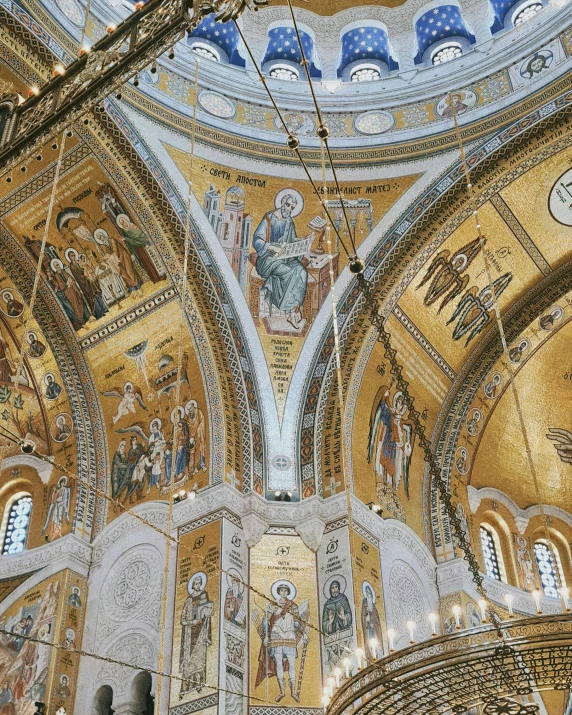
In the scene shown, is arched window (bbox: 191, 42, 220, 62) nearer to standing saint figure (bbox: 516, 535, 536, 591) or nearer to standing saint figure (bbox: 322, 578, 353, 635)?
standing saint figure (bbox: 322, 578, 353, 635)

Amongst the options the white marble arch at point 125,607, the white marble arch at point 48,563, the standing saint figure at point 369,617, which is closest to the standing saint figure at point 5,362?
the white marble arch at point 48,563

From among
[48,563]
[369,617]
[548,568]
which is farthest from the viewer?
[548,568]

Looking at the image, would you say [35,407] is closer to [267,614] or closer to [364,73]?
[267,614]

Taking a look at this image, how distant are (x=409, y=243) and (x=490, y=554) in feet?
17.4

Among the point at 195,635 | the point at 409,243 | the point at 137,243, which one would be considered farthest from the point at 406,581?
the point at 137,243

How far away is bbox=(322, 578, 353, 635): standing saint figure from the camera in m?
10.7

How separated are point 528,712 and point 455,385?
8048mm

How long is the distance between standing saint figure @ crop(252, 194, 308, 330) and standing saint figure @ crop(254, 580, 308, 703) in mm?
3848

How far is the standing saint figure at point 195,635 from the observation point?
10125mm

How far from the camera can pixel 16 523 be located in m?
13.4

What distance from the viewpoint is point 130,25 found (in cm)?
652

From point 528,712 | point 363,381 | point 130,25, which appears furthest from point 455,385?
point 130,25

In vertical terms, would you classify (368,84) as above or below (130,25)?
above

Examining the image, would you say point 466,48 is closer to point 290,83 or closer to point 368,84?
point 368,84
